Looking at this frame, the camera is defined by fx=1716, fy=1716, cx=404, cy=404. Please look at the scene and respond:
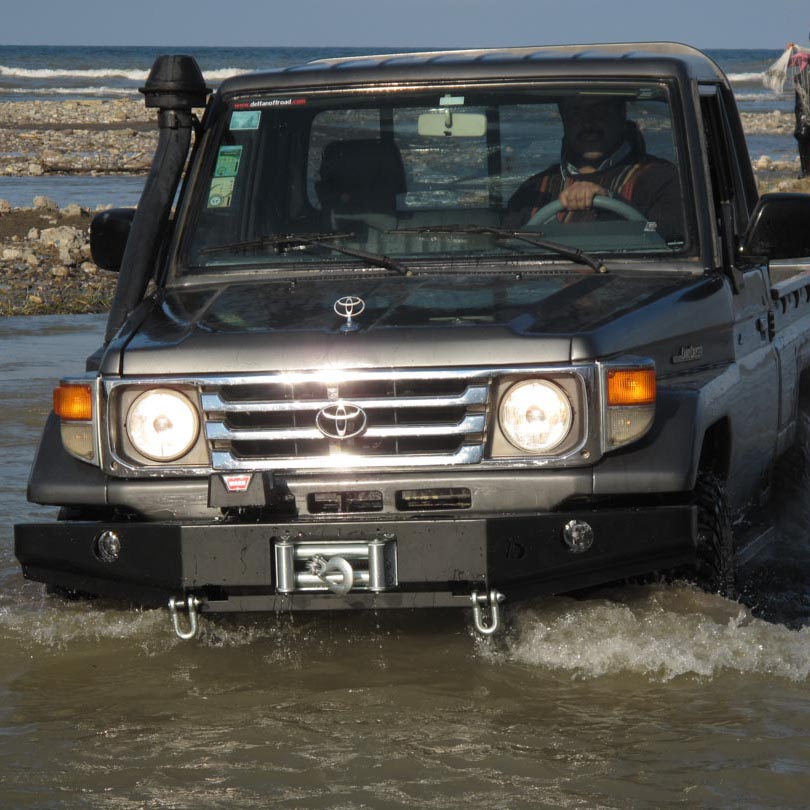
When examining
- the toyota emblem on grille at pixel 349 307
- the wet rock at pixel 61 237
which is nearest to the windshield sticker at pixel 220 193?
the toyota emblem on grille at pixel 349 307

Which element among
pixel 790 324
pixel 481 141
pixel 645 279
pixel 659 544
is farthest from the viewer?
pixel 790 324

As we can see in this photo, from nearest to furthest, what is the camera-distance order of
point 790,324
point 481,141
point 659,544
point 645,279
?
point 659,544, point 645,279, point 481,141, point 790,324

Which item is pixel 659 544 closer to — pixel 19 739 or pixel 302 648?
pixel 302 648

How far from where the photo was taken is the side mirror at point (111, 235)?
626 cm

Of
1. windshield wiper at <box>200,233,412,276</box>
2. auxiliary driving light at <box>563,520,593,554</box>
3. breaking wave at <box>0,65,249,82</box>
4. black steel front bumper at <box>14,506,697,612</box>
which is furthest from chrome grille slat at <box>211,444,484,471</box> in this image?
breaking wave at <box>0,65,249,82</box>

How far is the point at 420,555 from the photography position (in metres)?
4.77

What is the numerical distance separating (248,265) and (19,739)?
1.81 m

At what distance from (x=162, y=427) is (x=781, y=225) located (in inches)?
85.8

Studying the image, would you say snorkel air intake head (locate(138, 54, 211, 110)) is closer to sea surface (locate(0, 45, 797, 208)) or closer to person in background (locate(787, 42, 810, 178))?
sea surface (locate(0, 45, 797, 208))

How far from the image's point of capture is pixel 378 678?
5.31 metres

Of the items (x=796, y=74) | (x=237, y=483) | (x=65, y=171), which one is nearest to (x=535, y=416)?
(x=237, y=483)

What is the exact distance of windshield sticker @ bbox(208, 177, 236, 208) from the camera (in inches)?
239

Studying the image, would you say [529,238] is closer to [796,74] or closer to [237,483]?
[237,483]

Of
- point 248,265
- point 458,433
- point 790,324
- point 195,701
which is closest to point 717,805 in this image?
point 458,433
